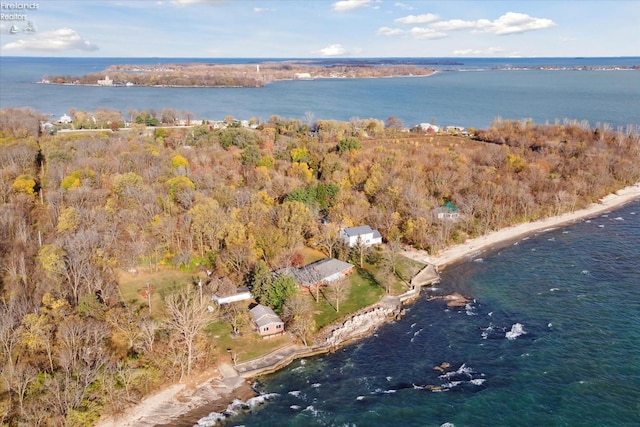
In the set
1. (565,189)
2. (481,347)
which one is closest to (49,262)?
(481,347)

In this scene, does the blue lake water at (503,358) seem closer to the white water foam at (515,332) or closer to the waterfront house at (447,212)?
the white water foam at (515,332)

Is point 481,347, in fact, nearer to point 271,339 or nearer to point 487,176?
point 271,339

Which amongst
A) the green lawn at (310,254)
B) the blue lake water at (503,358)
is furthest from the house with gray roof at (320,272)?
the blue lake water at (503,358)

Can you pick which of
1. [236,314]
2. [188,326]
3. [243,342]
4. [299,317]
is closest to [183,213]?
[236,314]

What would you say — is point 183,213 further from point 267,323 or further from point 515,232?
point 515,232

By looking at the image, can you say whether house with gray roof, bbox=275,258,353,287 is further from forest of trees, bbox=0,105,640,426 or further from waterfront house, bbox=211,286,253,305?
waterfront house, bbox=211,286,253,305

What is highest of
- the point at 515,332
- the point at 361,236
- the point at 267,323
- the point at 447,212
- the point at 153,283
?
the point at 447,212
